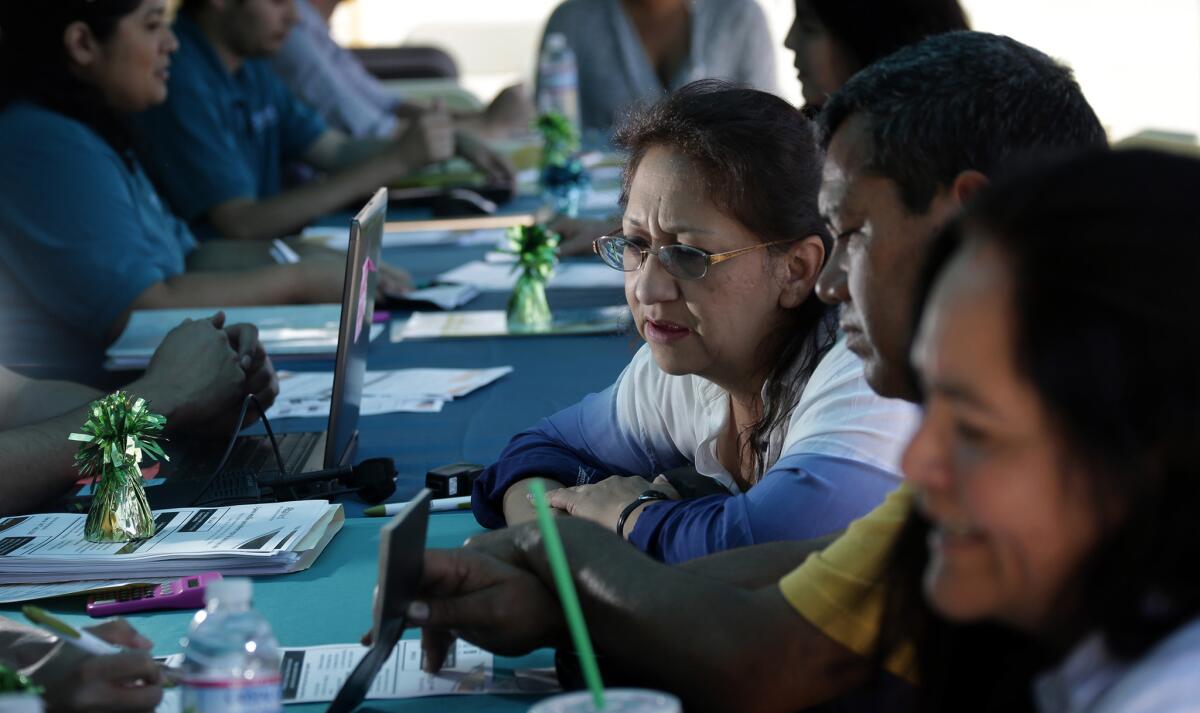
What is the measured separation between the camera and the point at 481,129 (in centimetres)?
591

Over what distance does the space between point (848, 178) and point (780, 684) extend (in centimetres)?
51

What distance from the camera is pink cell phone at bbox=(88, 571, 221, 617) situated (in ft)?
4.96

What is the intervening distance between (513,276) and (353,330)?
1.69 meters

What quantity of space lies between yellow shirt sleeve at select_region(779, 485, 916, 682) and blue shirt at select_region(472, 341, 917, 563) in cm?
33

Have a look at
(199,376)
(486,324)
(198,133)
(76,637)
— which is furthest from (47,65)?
(76,637)

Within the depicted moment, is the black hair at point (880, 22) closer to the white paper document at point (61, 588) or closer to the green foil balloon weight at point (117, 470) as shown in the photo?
the green foil balloon weight at point (117, 470)

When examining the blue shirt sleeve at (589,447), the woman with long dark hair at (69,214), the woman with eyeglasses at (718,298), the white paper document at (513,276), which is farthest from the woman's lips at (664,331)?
the white paper document at (513,276)

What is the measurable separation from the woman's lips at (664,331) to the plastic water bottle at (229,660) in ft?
2.94

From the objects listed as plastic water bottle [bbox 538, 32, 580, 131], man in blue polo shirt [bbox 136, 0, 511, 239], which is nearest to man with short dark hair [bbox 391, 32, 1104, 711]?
man in blue polo shirt [bbox 136, 0, 511, 239]

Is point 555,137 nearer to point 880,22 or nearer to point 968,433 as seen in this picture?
point 880,22

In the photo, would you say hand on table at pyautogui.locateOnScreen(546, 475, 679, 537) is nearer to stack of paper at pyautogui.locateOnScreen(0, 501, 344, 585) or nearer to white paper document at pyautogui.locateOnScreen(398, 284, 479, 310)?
stack of paper at pyautogui.locateOnScreen(0, 501, 344, 585)

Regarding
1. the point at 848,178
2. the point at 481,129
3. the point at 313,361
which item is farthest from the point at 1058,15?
the point at 848,178

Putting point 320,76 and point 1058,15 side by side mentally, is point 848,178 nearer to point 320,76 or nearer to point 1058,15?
point 320,76

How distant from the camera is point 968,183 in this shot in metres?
1.29
